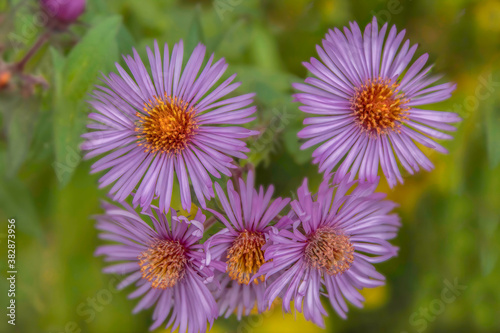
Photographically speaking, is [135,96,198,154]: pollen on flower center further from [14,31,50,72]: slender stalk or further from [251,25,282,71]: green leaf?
[251,25,282,71]: green leaf

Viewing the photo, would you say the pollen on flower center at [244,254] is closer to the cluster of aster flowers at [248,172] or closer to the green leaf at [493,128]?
the cluster of aster flowers at [248,172]

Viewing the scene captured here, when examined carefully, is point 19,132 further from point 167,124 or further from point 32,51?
point 167,124

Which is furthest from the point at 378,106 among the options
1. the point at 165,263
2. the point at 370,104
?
the point at 165,263

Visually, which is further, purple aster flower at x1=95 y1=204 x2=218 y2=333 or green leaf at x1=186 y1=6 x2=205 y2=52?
green leaf at x1=186 y1=6 x2=205 y2=52

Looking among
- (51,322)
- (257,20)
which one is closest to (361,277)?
(257,20)

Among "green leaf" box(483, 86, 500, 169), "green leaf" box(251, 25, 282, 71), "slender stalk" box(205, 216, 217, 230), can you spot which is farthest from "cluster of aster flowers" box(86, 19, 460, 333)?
"green leaf" box(251, 25, 282, 71)

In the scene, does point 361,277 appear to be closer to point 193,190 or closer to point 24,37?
point 193,190
